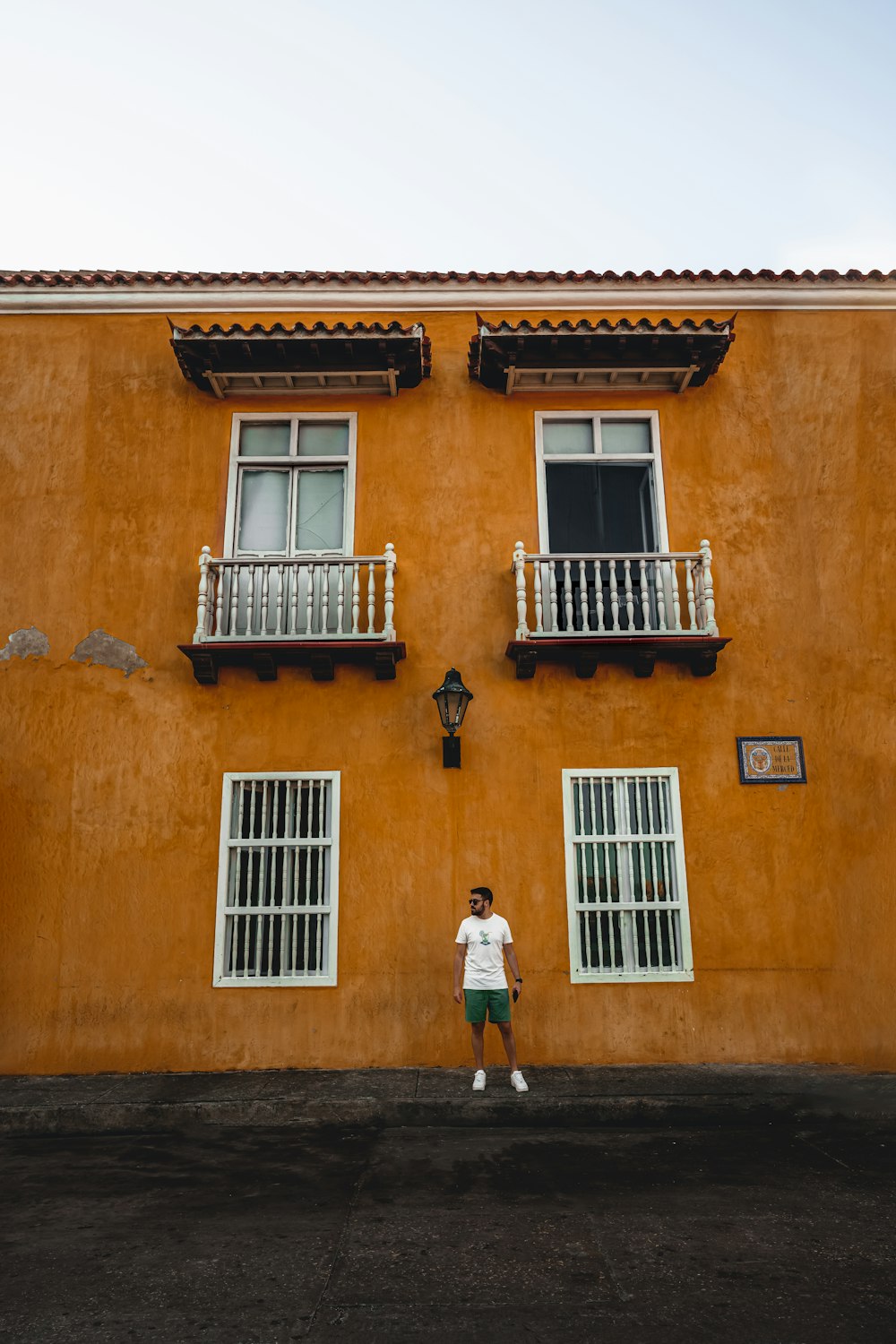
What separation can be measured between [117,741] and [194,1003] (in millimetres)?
2453

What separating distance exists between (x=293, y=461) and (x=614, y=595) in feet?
11.3

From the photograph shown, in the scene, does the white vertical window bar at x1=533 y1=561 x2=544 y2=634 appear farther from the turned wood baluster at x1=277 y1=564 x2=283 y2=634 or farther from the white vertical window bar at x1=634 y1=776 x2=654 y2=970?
the turned wood baluster at x1=277 y1=564 x2=283 y2=634

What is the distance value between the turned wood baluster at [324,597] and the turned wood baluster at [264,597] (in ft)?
1.69

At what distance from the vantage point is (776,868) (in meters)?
8.48

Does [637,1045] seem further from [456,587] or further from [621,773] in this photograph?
[456,587]

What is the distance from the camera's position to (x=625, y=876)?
8508 millimetres

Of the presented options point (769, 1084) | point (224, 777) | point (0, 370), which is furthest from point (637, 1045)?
point (0, 370)

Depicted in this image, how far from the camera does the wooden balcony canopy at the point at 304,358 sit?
28.9ft

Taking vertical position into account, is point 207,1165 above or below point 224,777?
below

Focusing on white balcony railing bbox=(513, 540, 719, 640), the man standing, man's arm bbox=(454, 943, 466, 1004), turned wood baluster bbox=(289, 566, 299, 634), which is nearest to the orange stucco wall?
white balcony railing bbox=(513, 540, 719, 640)

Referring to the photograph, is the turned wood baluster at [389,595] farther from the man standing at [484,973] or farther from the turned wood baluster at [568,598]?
the man standing at [484,973]

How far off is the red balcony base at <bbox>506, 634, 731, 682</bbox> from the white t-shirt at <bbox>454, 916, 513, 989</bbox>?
7.84 feet

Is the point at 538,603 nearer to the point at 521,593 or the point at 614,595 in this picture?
the point at 521,593

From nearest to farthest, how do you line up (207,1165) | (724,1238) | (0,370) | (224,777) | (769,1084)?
(724,1238) < (207,1165) < (769,1084) < (224,777) < (0,370)
